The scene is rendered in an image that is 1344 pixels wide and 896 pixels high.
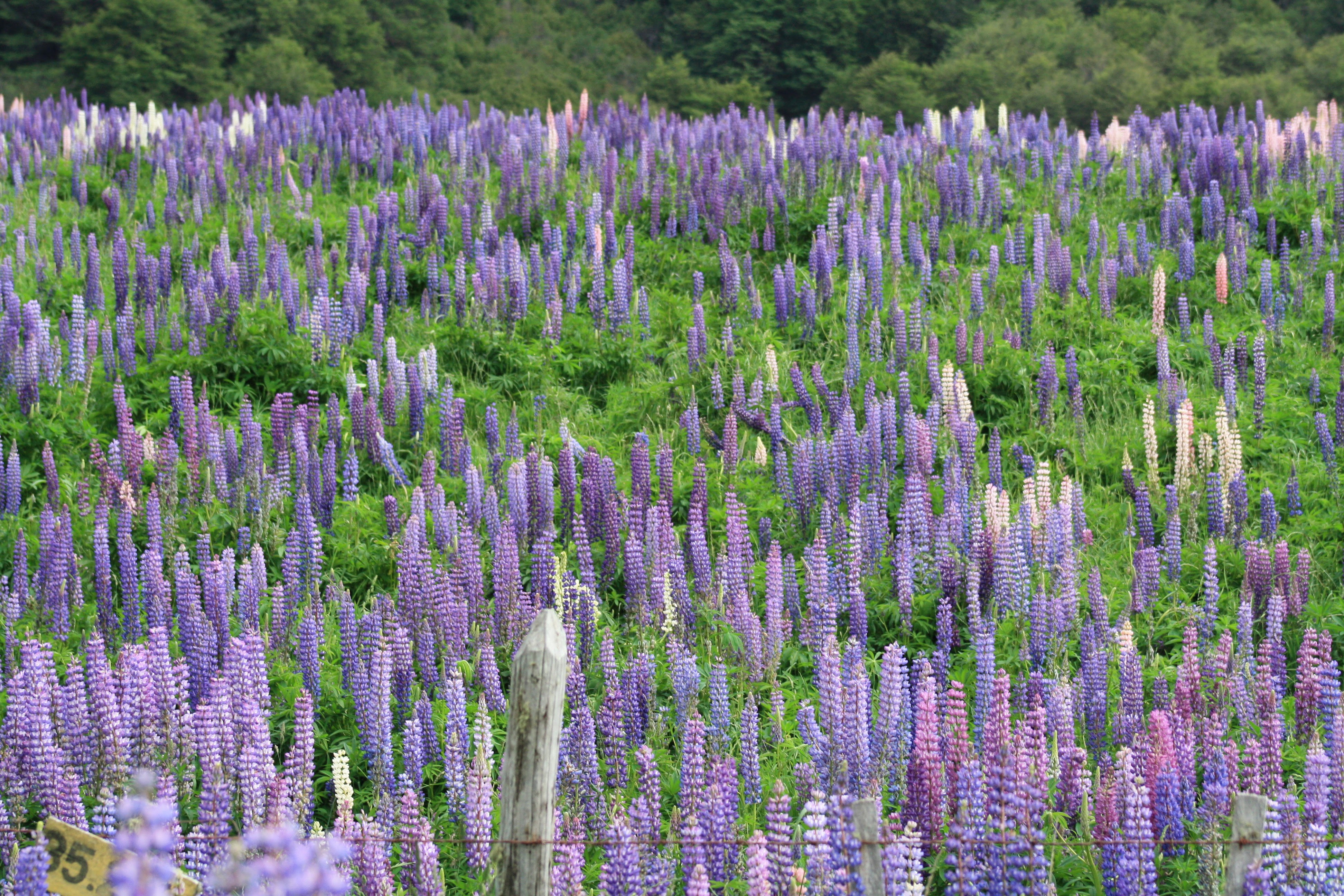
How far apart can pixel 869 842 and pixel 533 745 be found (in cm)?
94

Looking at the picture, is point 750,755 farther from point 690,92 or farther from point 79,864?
point 690,92

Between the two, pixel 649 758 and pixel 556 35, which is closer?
pixel 649 758

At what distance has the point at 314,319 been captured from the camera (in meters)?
8.61

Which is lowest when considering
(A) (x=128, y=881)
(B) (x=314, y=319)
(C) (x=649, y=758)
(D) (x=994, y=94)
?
(C) (x=649, y=758)

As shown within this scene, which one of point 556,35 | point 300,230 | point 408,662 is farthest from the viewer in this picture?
point 556,35

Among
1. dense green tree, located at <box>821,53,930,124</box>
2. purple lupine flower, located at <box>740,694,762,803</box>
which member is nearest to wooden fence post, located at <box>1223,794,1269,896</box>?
purple lupine flower, located at <box>740,694,762,803</box>

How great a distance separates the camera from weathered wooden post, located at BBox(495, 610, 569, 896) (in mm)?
3506

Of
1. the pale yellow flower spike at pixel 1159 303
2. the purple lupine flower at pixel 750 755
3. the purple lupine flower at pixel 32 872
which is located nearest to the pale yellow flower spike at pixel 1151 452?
the pale yellow flower spike at pixel 1159 303

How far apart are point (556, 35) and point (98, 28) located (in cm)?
1746

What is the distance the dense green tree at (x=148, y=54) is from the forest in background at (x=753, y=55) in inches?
1.9

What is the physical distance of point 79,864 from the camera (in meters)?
3.44

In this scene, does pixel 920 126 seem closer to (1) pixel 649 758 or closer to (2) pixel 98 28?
(1) pixel 649 758

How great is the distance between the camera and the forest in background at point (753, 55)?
88.8ft

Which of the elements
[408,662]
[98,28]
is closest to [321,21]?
[98,28]
